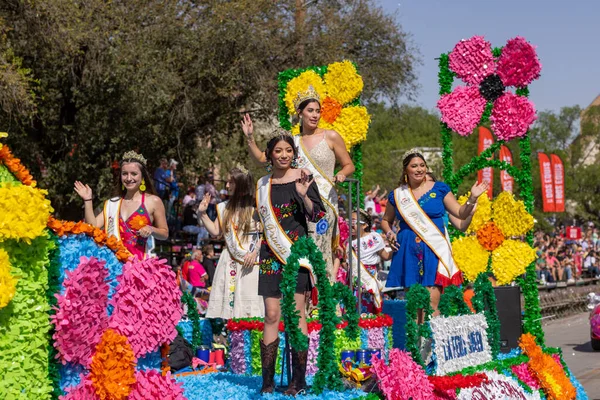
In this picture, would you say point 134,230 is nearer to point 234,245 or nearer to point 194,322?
point 194,322

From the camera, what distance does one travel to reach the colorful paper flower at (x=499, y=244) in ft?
28.9

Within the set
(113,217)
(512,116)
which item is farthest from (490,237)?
(113,217)

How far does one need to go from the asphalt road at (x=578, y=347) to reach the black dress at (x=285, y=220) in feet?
17.9

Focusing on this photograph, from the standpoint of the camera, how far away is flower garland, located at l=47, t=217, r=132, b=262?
15.9 ft

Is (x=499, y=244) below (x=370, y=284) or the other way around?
the other way around

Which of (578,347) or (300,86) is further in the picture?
(578,347)

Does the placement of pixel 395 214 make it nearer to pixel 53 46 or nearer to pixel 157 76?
pixel 53 46

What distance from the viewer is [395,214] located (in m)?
7.98

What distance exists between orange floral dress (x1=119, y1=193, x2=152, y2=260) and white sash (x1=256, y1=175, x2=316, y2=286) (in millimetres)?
1422

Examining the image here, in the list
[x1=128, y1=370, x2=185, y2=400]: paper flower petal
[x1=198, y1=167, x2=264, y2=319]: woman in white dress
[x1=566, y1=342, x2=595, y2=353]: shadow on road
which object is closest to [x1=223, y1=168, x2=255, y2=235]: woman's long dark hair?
[x1=198, y1=167, x2=264, y2=319]: woman in white dress

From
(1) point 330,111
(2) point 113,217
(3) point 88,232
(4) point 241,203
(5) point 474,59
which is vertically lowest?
(3) point 88,232

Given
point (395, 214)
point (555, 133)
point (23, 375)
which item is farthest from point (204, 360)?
point (555, 133)

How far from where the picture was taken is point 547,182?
33438 mm

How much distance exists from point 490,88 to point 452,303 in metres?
2.71
